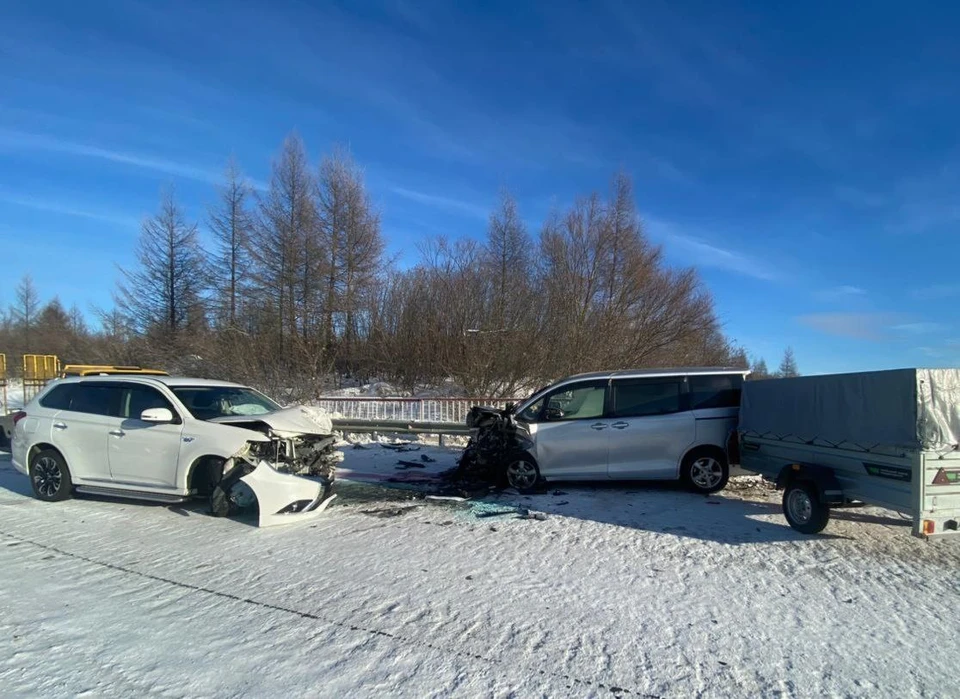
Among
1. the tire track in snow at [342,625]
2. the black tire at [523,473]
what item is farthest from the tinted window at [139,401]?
the black tire at [523,473]

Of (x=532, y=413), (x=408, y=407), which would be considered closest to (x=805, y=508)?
(x=532, y=413)

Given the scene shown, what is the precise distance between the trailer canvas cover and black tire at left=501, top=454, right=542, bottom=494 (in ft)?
10.9

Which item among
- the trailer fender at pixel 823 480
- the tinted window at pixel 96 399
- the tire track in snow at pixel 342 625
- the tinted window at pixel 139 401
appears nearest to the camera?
the tire track in snow at pixel 342 625

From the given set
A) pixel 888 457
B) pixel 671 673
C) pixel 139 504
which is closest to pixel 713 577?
pixel 671 673

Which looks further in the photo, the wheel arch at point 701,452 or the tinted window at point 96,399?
the wheel arch at point 701,452

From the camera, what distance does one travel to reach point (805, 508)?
6.61 metres

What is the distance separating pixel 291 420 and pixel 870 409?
6988 mm

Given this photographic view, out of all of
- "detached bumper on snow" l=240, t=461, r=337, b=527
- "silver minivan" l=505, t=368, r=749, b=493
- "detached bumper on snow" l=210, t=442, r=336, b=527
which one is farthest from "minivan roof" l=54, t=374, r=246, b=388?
"silver minivan" l=505, t=368, r=749, b=493

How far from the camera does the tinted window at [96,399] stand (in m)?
7.99

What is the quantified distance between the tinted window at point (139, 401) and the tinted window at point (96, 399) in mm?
125

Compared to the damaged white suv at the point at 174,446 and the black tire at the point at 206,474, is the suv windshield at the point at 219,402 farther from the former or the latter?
the black tire at the point at 206,474

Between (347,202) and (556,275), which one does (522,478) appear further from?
(347,202)

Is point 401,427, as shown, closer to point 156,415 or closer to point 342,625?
point 156,415

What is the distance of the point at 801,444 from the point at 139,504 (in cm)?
890
